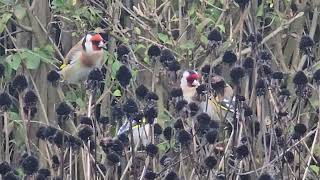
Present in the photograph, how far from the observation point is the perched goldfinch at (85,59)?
206 inches

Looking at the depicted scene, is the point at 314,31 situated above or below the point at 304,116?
above

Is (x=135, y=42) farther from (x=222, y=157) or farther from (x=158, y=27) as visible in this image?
(x=222, y=157)

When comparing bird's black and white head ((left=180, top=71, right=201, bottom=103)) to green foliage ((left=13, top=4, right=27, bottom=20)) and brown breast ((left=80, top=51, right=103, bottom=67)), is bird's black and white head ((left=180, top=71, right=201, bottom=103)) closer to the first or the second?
brown breast ((left=80, top=51, right=103, bottom=67))

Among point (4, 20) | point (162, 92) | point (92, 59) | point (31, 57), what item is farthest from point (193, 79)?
point (4, 20)

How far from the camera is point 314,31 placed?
6660 millimetres

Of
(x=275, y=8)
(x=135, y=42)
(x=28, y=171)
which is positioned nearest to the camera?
(x=28, y=171)

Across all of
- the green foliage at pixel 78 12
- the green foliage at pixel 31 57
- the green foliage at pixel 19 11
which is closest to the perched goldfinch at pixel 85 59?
the green foliage at pixel 31 57

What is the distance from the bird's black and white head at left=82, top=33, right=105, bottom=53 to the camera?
5227mm

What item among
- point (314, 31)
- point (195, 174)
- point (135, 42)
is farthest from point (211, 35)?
point (314, 31)

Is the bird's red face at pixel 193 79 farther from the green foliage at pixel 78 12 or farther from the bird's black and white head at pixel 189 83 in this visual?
the green foliage at pixel 78 12

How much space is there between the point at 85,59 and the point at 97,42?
0.41 ft

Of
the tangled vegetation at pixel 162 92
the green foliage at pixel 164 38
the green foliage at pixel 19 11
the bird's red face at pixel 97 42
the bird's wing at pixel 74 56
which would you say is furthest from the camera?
the green foliage at pixel 19 11

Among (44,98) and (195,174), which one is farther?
(44,98)

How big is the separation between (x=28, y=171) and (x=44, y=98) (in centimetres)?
282
